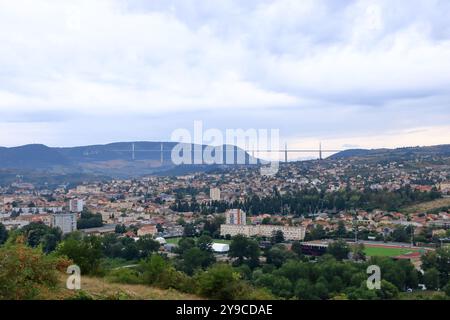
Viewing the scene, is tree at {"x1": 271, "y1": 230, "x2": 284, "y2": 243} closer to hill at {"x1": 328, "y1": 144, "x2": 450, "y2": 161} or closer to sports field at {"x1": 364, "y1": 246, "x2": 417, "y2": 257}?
sports field at {"x1": 364, "y1": 246, "x2": 417, "y2": 257}

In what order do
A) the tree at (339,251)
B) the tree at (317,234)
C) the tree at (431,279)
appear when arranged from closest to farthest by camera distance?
the tree at (431,279), the tree at (339,251), the tree at (317,234)

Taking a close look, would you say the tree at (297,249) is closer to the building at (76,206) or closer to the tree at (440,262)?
the tree at (440,262)

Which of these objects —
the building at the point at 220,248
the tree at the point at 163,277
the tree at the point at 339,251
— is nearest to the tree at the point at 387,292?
the tree at the point at 163,277

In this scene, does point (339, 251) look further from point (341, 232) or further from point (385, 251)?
point (341, 232)

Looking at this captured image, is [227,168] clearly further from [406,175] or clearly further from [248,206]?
[248,206]

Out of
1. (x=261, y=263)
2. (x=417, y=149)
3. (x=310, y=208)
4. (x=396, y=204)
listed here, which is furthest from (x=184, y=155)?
(x=417, y=149)

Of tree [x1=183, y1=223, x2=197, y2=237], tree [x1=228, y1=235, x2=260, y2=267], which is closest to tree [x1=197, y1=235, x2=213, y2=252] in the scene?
tree [x1=228, y1=235, x2=260, y2=267]
